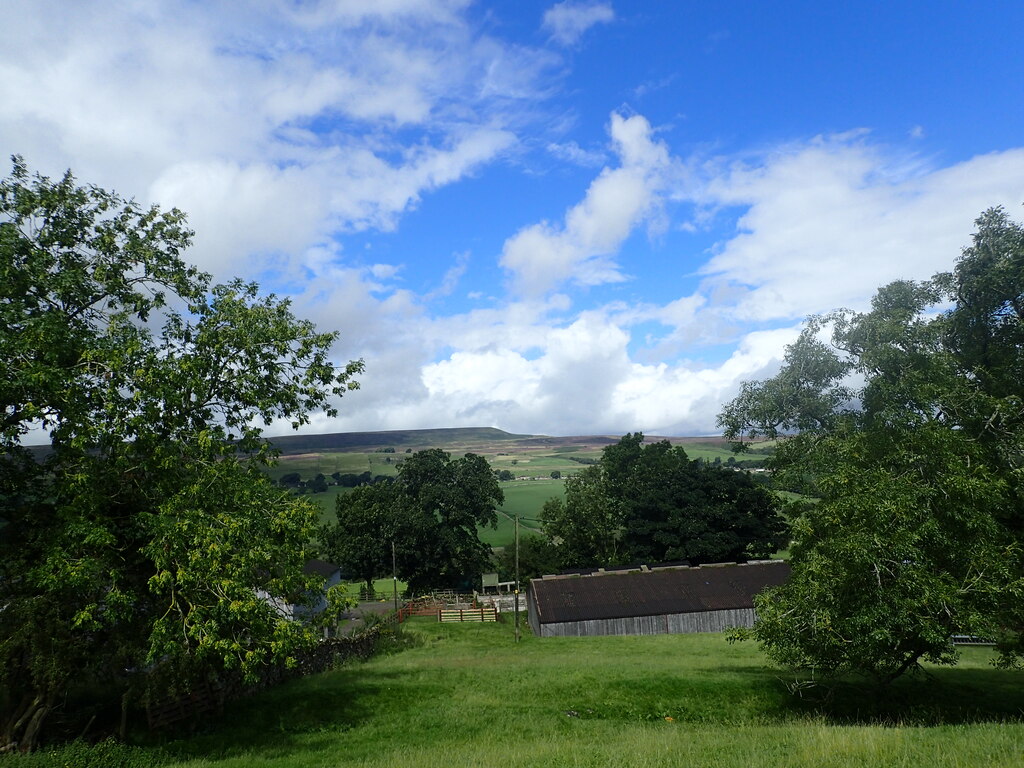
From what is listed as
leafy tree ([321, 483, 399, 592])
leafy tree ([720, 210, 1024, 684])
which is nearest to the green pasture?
leafy tree ([321, 483, 399, 592])

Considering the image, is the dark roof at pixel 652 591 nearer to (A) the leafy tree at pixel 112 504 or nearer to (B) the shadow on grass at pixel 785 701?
(B) the shadow on grass at pixel 785 701

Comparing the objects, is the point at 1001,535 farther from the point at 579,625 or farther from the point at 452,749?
the point at 579,625

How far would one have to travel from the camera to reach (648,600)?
152 ft

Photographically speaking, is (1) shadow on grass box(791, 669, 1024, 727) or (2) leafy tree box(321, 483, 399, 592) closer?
(1) shadow on grass box(791, 669, 1024, 727)

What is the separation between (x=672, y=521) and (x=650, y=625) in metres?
18.2

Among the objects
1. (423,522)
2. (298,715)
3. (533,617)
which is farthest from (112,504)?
(423,522)

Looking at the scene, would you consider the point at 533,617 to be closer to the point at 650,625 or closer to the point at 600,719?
the point at 650,625

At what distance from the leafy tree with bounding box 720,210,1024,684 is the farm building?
20.4 m

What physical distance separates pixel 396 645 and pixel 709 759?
2826 cm

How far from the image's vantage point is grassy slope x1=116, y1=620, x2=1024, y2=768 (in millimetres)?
13375

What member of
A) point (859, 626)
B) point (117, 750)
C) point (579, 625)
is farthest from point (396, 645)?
point (859, 626)

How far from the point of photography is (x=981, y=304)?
2623 cm

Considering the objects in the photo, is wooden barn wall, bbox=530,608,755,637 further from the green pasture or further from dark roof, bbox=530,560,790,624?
the green pasture

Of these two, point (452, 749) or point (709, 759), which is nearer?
point (709, 759)
